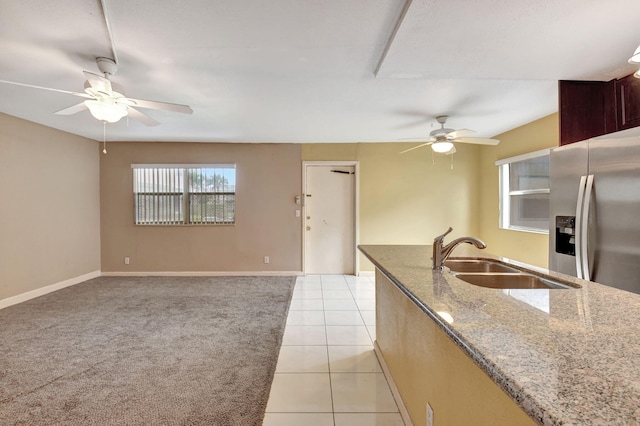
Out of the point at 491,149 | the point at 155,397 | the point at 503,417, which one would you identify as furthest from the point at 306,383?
the point at 491,149

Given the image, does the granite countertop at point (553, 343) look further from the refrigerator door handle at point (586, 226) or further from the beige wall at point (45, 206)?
the beige wall at point (45, 206)

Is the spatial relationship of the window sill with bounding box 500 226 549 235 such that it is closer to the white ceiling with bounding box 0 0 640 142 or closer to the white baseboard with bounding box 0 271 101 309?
the white ceiling with bounding box 0 0 640 142

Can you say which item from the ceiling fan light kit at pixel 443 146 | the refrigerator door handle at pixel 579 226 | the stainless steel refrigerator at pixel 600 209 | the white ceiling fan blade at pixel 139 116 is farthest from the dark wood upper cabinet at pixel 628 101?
the white ceiling fan blade at pixel 139 116

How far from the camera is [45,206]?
4.20m

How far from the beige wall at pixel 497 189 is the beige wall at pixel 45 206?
6569 mm

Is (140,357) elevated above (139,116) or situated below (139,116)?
below

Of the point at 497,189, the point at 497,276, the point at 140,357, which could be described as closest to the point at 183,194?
the point at 140,357

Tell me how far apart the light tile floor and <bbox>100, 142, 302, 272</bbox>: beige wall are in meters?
1.76

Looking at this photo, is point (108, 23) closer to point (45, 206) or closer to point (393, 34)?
point (393, 34)

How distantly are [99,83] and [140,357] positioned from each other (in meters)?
2.09

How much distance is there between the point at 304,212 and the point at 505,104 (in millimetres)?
3268

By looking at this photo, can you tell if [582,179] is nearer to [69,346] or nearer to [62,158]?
[69,346]

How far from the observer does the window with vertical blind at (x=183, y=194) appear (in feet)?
17.1

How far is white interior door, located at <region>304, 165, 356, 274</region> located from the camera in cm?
536
